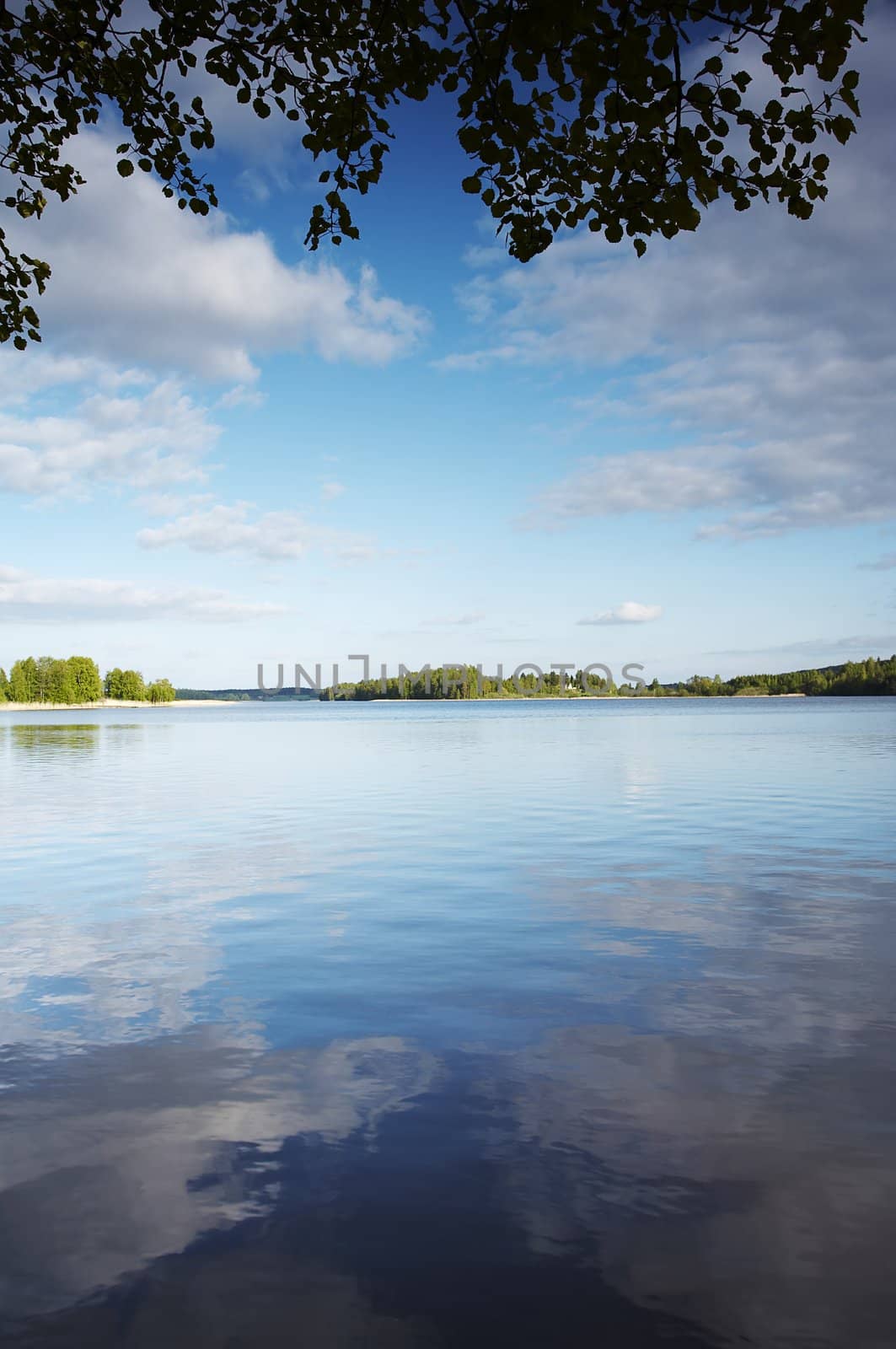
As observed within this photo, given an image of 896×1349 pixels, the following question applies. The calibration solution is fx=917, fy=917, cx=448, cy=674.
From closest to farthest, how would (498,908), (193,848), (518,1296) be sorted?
(518,1296)
(498,908)
(193,848)

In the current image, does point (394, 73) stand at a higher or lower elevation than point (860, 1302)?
higher

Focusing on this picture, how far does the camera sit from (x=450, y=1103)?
276 inches

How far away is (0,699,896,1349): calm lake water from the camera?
4789mm

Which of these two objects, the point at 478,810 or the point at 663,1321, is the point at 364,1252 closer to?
the point at 663,1321

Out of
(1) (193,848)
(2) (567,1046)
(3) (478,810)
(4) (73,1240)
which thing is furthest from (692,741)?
(4) (73,1240)

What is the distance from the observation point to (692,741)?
60.2 meters

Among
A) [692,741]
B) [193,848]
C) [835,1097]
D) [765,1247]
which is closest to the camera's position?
[765,1247]

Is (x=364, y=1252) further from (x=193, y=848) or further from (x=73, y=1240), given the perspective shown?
(x=193, y=848)

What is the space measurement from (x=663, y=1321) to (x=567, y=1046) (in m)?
3.57

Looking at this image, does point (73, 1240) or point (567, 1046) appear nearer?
point (73, 1240)

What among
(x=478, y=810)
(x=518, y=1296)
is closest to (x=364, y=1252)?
(x=518, y=1296)

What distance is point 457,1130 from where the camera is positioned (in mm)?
6570

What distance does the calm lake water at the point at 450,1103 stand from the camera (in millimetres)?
4789

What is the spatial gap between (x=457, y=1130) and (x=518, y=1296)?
5.91 feet
